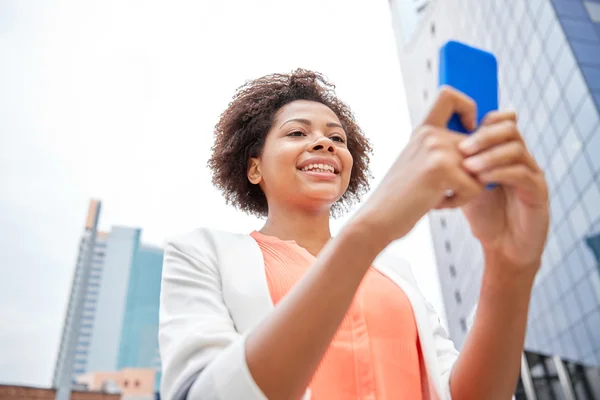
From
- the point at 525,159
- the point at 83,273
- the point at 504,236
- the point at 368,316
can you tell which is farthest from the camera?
the point at 83,273

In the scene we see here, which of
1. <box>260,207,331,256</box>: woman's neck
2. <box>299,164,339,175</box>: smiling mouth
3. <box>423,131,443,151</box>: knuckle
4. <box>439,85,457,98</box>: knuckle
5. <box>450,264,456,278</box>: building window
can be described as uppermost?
<box>450,264,456,278</box>: building window

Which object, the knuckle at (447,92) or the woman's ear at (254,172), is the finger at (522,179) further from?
the woman's ear at (254,172)

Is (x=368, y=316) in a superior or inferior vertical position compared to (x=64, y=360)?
inferior

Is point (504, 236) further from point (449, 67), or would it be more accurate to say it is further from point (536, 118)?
point (536, 118)

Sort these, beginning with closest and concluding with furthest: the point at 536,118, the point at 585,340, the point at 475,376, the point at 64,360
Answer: the point at 475,376 < the point at 64,360 < the point at 585,340 < the point at 536,118

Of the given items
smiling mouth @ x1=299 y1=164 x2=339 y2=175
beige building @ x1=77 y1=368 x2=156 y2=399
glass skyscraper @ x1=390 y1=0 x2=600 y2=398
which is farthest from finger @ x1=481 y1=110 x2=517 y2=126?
beige building @ x1=77 y1=368 x2=156 y2=399

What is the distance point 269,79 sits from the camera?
2475mm

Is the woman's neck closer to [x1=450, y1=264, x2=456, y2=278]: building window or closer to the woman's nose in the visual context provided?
the woman's nose

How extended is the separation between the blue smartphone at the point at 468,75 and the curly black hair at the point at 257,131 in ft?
4.09

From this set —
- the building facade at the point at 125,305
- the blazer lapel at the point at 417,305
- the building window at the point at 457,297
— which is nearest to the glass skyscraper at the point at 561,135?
the building window at the point at 457,297

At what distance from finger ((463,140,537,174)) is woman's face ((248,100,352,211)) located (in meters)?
0.86

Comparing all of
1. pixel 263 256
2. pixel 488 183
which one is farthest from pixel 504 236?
pixel 263 256

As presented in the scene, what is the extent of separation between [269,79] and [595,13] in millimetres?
21139

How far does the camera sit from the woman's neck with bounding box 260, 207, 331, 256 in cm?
189
